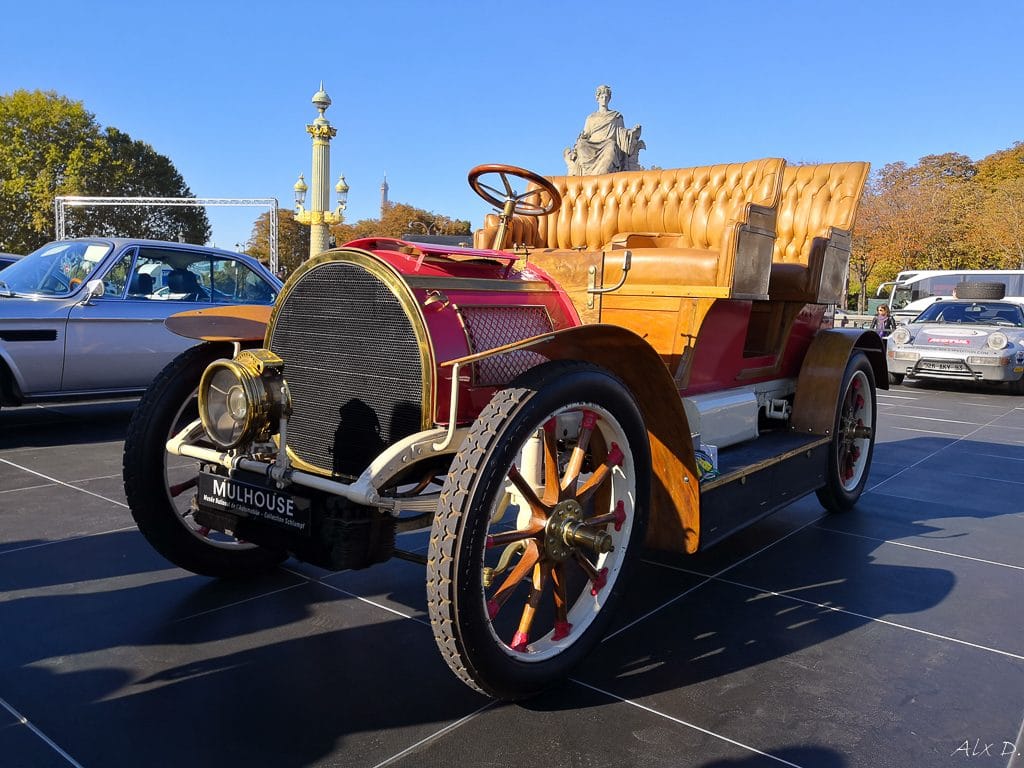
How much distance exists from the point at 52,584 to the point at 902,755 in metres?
3.11

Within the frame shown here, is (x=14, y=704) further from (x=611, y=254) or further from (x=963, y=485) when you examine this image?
(x=963, y=485)

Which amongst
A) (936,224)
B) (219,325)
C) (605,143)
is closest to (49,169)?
(605,143)

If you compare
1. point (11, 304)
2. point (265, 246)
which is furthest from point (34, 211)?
point (11, 304)

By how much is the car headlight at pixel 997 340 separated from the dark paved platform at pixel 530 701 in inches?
349

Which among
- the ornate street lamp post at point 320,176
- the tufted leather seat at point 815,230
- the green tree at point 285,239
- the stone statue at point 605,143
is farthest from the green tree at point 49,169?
the tufted leather seat at point 815,230

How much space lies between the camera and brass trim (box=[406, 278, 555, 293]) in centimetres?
251

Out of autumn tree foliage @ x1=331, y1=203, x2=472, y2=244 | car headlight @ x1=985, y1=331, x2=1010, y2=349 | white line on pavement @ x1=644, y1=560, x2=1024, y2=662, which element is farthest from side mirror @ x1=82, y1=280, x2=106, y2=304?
autumn tree foliage @ x1=331, y1=203, x2=472, y2=244

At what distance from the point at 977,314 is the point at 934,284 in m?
10.5

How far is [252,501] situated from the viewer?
2.44m

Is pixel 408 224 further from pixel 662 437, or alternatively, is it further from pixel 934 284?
pixel 662 437

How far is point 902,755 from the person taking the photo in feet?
6.84

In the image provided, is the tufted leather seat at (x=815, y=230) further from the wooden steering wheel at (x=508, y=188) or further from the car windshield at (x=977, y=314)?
the car windshield at (x=977, y=314)

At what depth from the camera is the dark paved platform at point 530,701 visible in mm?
2064

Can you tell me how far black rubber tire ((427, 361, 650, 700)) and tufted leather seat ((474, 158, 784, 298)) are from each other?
5.27ft
